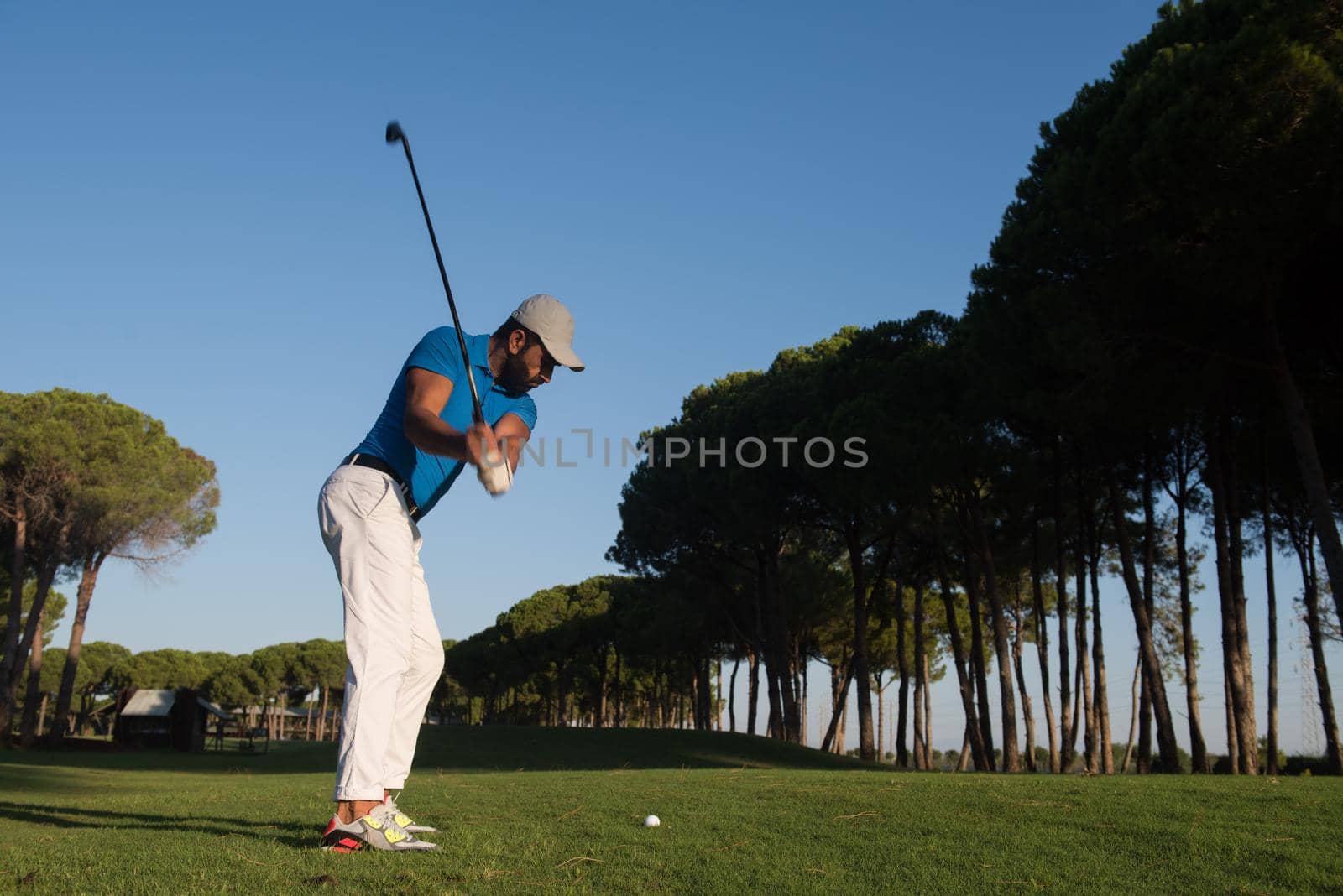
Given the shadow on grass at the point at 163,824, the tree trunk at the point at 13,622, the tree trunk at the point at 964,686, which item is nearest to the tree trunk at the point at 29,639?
the tree trunk at the point at 13,622

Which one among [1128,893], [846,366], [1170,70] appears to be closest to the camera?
[1128,893]

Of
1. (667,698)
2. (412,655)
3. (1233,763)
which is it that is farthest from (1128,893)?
(667,698)

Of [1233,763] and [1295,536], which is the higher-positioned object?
[1295,536]

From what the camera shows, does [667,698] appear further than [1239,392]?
Yes

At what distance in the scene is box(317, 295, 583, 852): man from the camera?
4.19 meters

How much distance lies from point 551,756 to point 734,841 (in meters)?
21.9

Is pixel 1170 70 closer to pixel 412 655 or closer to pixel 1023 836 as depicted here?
pixel 1023 836

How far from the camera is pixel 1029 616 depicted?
35094mm

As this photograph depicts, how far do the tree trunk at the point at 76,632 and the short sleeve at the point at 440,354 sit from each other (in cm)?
3503

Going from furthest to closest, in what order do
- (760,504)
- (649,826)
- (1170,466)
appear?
(760,504)
(1170,466)
(649,826)

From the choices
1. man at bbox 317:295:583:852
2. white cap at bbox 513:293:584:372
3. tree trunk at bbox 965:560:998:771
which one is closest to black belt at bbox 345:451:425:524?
man at bbox 317:295:583:852

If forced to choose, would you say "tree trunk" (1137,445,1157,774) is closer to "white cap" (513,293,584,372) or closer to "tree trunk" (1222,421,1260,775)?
"tree trunk" (1222,421,1260,775)

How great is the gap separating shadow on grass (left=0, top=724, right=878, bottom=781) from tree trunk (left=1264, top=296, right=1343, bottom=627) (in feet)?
30.4

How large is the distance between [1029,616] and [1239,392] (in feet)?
58.3
